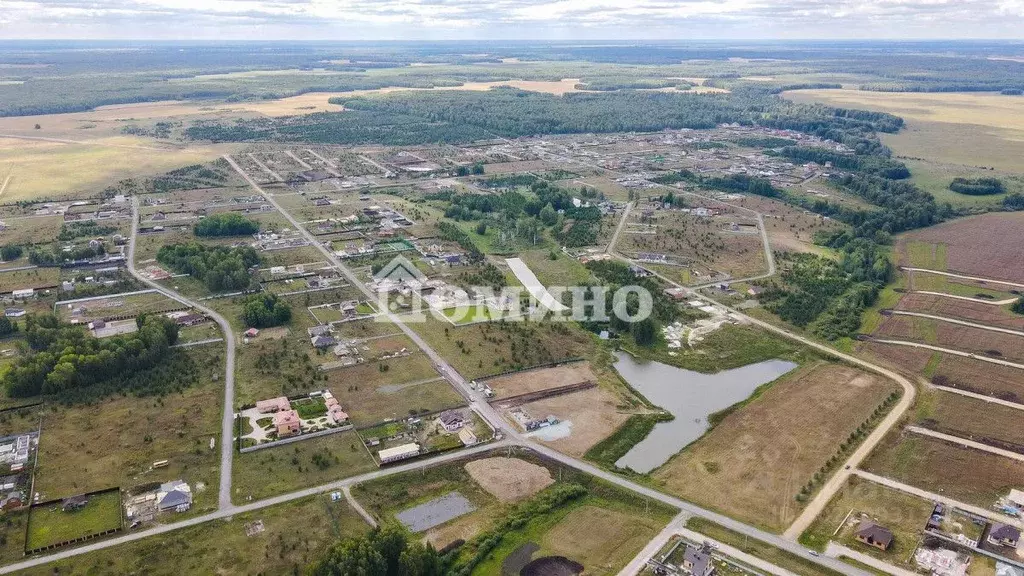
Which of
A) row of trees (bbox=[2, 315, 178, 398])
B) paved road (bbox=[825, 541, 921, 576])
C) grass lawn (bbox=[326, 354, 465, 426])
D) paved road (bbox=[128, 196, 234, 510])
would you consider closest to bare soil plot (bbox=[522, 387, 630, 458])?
grass lawn (bbox=[326, 354, 465, 426])

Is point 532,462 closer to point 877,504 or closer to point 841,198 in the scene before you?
point 877,504

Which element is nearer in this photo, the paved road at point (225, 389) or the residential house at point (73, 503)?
the residential house at point (73, 503)

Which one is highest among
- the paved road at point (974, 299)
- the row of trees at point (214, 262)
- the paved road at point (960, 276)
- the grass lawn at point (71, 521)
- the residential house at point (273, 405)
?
the row of trees at point (214, 262)

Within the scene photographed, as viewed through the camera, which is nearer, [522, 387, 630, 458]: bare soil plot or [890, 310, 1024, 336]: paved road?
[522, 387, 630, 458]: bare soil plot

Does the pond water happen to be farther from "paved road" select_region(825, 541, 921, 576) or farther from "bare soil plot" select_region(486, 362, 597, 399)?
"paved road" select_region(825, 541, 921, 576)

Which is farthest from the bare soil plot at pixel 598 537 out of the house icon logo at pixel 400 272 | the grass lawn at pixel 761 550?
the house icon logo at pixel 400 272

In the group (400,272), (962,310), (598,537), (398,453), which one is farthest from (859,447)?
(400,272)

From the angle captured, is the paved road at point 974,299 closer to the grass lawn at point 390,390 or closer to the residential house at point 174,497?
the grass lawn at point 390,390
